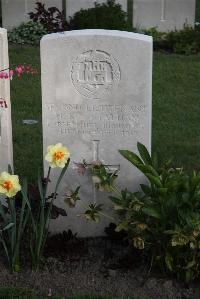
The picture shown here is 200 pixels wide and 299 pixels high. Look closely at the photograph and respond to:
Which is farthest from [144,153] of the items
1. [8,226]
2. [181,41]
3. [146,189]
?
[181,41]

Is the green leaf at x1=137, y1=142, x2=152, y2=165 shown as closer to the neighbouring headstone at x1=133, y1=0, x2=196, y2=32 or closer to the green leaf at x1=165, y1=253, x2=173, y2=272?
the green leaf at x1=165, y1=253, x2=173, y2=272

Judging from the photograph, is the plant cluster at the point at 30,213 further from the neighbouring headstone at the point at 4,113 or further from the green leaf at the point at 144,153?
the green leaf at the point at 144,153

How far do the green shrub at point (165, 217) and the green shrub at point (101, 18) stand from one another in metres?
6.81

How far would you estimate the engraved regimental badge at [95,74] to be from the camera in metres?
4.62

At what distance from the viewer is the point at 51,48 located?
181 inches

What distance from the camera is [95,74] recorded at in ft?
15.3

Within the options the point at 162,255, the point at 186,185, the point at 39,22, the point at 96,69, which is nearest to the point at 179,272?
the point at 162,255

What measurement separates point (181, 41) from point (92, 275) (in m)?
6.97

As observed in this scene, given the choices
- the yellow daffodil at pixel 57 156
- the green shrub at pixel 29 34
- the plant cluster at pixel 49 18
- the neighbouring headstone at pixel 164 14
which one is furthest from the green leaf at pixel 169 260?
the neighbouring headstone at pixel 164 14

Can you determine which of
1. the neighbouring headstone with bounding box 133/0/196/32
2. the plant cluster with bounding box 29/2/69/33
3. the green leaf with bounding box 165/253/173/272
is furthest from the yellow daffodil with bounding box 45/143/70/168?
the neighbouring headstone with bounding box 133/0/196/32

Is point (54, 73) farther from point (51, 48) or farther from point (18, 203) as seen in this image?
point (18, 203)

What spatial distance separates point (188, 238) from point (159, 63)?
6.18 m

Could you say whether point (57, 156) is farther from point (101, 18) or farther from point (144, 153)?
point (101, 18)

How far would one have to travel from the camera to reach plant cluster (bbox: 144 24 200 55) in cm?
1080
